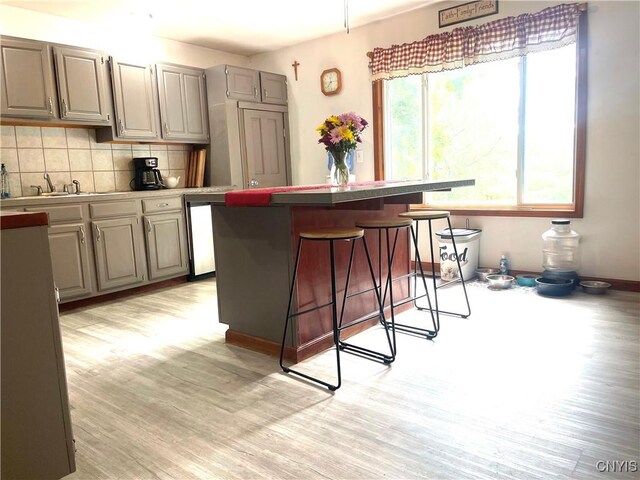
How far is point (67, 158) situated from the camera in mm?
4254

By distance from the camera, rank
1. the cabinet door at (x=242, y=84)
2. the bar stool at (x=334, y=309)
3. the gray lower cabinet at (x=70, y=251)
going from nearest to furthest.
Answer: the bar stool at (x=334, y=309), the gray lower cabinet at (x=70, y=251), the cabinet door at (x=242, y=84)

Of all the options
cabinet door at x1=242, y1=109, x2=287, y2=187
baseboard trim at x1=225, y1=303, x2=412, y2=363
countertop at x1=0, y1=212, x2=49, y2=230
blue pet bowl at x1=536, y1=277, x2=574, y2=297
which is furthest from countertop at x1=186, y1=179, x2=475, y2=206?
cabinet door at x1=242, y1=109, x2=287, y2=187

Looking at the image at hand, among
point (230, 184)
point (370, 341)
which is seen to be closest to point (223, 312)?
point (370, 341)

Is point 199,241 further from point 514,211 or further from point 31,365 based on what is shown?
point 31,365

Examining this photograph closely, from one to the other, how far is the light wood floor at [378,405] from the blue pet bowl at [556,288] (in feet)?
1.39

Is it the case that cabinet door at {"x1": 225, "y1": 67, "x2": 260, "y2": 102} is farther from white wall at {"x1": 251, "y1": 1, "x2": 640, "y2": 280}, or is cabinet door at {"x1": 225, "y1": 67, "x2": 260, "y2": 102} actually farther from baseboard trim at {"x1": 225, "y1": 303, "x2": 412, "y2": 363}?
baseboard trim at {"x1": 225, "y1": 303, "x2": 412, "y2": 363}

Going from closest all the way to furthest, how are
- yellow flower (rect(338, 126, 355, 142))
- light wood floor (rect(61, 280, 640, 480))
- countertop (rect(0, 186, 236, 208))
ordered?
light wood floor (rect(61, 280, 640, 480)), yellow flower (rect(338, 126, 355, 142)), countertop (rect(0, 186, 236, 208))

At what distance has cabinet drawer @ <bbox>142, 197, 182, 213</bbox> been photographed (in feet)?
14.2

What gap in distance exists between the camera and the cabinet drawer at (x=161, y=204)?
14.2 ft

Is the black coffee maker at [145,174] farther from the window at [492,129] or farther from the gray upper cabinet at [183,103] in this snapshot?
the window at [492,129]

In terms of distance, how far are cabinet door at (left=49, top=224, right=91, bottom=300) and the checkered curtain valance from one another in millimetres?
3291

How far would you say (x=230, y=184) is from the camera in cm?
508

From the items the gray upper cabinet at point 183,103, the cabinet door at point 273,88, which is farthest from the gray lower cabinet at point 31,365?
the cabinet door at point 273,88

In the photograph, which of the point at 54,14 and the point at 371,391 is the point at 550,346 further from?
the point at 54,14
